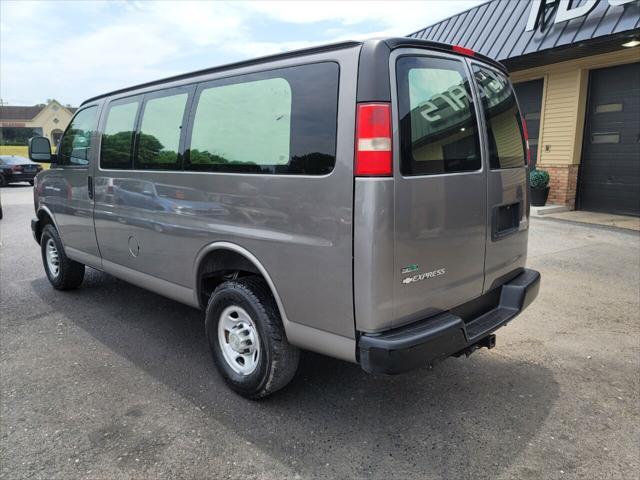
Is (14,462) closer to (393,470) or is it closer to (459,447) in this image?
(393,470)

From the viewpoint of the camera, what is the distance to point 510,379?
11.4 ft

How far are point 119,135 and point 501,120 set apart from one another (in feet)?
10.5

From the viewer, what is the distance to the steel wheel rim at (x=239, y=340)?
3145mm

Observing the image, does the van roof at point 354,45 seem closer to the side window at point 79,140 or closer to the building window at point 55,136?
the side window at point 79,140

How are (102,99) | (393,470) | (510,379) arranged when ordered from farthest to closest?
(102,99), (510,379), (393,470)

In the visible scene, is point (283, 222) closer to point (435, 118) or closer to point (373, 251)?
point (373, 251)

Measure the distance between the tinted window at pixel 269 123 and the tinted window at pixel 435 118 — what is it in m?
0.37

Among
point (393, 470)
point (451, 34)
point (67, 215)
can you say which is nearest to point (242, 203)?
point (393, 470)

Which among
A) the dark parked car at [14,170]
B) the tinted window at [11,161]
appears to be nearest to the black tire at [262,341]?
the dark parked car at [14,170]

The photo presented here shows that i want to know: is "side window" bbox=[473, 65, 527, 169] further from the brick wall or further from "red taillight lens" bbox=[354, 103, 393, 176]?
the brick wall

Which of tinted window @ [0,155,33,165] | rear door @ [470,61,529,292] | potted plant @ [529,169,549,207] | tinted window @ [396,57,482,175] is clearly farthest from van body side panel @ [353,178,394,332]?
tinted window @ [0,155,33,165]

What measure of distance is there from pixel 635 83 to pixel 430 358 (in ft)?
33.6

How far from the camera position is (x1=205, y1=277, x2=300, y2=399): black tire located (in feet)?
9.61

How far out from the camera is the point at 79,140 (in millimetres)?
4938
